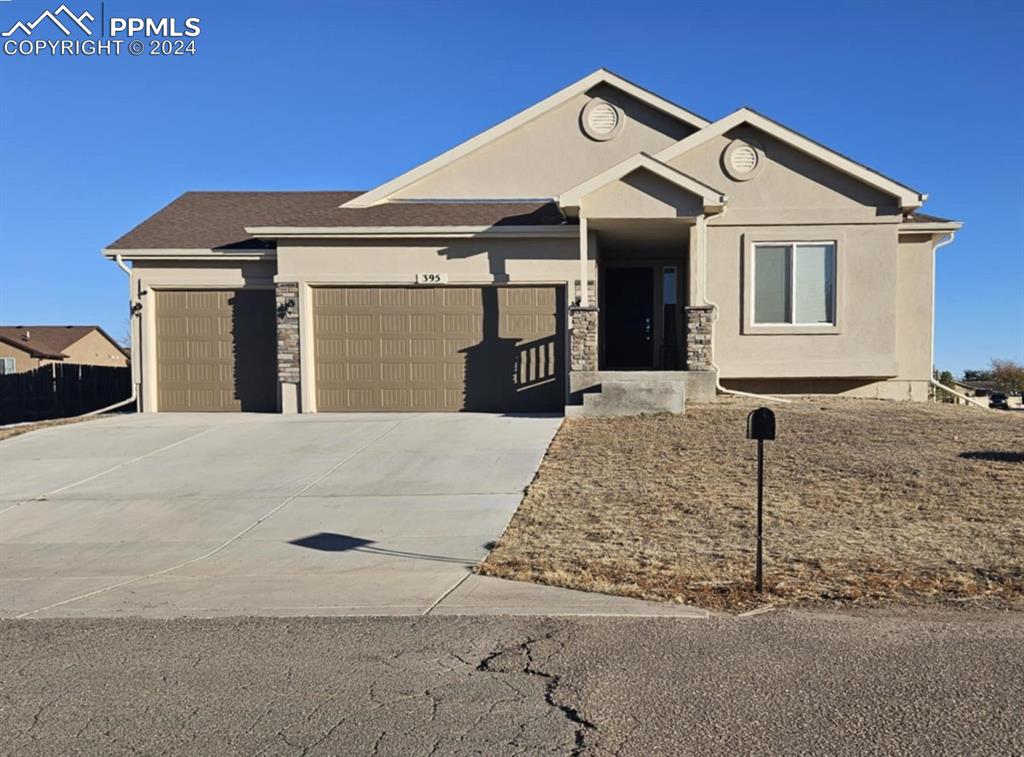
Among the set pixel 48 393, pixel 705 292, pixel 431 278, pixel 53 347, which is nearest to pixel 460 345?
pixel 431 278

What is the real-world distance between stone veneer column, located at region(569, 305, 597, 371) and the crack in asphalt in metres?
10.2

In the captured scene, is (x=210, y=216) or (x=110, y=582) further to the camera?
(x=210, y=216)

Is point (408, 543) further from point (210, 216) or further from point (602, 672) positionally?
point (210, 216)

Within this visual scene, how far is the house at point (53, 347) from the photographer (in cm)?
4416

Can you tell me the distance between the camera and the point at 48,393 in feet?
64.2

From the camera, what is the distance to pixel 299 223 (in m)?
16.0

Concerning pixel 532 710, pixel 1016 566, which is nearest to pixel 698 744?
pixel 532 710

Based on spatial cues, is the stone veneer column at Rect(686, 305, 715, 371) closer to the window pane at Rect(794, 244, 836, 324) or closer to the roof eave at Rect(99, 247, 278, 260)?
the window pane at Rect(794, 244, 836, 324)

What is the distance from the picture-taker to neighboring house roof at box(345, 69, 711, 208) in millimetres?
17219

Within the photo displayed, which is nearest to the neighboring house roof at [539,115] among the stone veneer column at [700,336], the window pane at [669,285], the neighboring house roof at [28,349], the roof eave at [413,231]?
the roof eave at [413,231]

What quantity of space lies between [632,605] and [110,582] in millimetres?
4216

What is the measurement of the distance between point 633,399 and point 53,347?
147 feet

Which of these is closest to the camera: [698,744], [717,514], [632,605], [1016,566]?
[698,744]

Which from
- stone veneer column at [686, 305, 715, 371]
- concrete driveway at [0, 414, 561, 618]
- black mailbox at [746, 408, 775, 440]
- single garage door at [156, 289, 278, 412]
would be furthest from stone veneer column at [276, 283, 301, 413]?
black mailbox at [746, 408, 775, 440]
